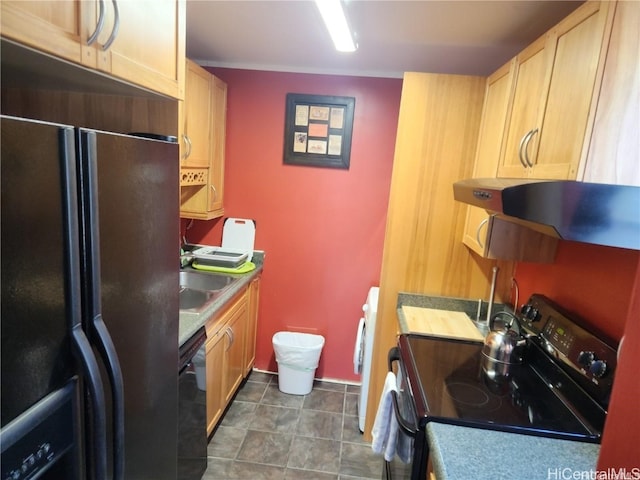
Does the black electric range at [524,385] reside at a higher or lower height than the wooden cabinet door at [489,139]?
lower

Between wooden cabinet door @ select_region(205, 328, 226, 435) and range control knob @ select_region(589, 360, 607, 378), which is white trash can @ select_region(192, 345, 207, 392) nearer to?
wooden cabinet door @ select_region(205, 328, 226, 435)

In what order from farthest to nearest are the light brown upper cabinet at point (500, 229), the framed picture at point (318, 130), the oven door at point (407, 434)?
the framed picture at point (318, 130)
the light brown upper cabinet at point (500, 229)
the oven door at point (407, 434)

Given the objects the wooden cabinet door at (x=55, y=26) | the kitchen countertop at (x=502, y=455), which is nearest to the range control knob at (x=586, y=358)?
A: the kitchen countertop at (x=502, y=455)

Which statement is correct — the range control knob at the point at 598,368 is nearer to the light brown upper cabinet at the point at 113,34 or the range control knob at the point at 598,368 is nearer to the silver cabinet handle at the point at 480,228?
the silver cabinet handle at the point at 480,228

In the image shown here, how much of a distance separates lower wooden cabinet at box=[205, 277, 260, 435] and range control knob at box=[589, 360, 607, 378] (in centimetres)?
165

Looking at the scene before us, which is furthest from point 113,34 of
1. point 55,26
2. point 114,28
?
point 55,26

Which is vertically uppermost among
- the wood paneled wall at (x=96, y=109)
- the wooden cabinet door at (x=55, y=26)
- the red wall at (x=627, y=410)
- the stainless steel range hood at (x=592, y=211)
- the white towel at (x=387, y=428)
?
the wooden cabinet door at (x=55, y=26)

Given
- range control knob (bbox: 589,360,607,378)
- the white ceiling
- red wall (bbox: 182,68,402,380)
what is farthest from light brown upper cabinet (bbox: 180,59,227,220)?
range control knob (bbox: 589,360,607,378)

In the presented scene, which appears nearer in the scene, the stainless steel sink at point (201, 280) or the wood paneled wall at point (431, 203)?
the wood paneled wall at point (431, 203)

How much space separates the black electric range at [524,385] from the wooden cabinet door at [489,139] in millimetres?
412

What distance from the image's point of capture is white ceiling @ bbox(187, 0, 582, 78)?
1659 millimetres

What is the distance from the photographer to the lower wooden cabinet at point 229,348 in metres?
2.11

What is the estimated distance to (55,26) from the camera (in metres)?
0.79

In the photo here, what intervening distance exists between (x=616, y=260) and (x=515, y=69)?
35.7 inches
